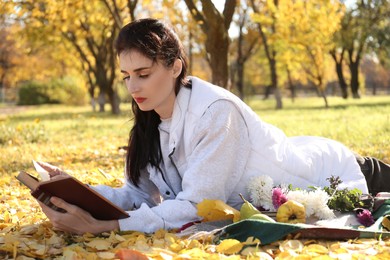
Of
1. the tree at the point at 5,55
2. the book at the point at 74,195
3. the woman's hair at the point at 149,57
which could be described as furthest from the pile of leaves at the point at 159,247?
the tree at the point at 5,55

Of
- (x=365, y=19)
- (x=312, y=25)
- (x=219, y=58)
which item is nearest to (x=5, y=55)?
(x=365, y=19)

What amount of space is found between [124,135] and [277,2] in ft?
26.5

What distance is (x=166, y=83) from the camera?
3467mm

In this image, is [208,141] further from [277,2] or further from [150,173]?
[277,2]

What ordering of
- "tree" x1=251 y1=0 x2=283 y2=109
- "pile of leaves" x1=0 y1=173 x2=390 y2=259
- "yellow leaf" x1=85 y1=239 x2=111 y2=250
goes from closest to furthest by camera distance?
"pile of leaves" x1=0 y1=173 x2=390 y2=259 < "yellow leaf" x1=85 y1=239 x2=111 y2=250 < "tree" x1=251 y1=0 x2=283 y2=109

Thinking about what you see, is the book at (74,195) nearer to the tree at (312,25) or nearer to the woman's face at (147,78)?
the woman's face at (147,78)

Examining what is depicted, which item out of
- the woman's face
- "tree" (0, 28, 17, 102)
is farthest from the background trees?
the woman's face

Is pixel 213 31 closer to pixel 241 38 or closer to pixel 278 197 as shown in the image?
pixel 278 197

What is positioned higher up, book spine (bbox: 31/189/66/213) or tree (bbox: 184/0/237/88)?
tree (bbox: 184/0/237/88)

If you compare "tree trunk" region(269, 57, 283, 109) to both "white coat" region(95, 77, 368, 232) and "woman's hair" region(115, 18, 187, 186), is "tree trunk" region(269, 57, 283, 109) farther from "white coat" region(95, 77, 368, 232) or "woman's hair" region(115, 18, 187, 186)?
"woman's hair" region(115, 18, 187, 186)

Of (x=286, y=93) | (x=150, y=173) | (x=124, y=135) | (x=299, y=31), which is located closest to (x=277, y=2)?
(x=299, y=31)

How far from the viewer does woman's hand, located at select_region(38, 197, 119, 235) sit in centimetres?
313

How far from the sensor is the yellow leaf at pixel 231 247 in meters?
2.79

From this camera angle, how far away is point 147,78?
338 cm
